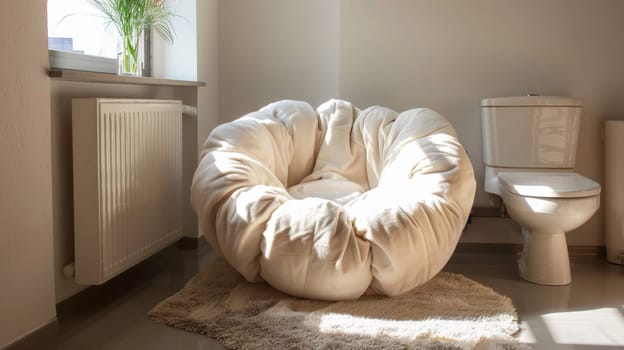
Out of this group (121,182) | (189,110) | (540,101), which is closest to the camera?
(121,182)

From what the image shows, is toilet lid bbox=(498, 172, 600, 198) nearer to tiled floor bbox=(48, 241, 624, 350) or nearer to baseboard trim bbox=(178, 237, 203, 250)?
tiled floor bbox=(48, 241, 624, 350)

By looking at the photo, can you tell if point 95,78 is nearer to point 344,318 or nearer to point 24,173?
point 24,173

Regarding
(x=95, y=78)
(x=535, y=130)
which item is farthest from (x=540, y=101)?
(x=95, y=78)

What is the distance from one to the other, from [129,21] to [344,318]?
5.29 ft

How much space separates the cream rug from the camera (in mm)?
2014

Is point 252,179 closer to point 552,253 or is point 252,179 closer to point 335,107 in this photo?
point 335,107

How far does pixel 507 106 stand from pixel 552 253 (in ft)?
2.51

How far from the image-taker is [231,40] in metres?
3.66

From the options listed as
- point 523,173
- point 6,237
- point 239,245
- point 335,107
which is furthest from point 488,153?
point 6,237

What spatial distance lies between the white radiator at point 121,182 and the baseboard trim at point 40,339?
0.23 metres

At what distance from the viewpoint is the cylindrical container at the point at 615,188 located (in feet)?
10.3

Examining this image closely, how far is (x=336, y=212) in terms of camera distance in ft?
7.55

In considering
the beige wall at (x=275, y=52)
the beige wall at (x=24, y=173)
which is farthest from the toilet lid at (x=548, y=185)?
the beige wall at (x=24, y=173)

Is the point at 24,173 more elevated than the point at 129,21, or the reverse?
the point at 129,21
